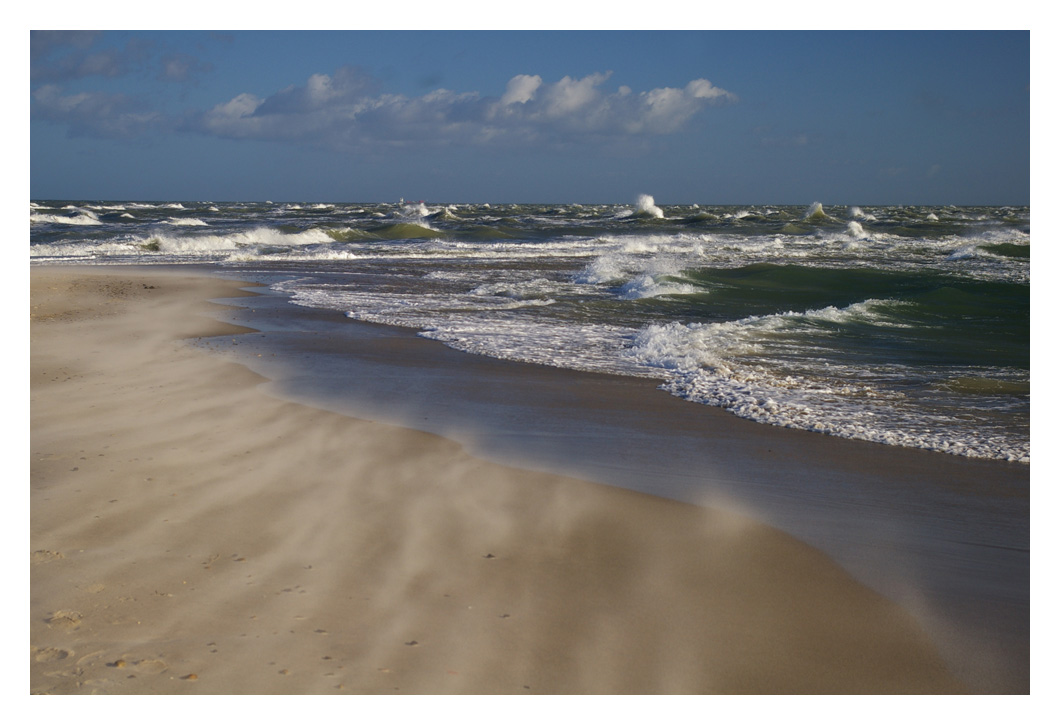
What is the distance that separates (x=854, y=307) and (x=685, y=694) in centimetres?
982

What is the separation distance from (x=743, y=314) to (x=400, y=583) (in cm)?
950

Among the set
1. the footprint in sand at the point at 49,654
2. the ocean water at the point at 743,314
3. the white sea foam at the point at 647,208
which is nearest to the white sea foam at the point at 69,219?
the ocean water at the point at 743,314

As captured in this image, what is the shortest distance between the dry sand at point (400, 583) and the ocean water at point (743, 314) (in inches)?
94.5

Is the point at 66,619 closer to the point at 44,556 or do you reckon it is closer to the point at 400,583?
the point at 44,556

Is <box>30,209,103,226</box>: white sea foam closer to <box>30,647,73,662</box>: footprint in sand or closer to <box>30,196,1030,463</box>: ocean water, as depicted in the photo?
<box>30,196,1030,463</box>: ocean water

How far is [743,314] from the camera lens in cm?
1166

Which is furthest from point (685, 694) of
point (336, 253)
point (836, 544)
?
point (336, 253)

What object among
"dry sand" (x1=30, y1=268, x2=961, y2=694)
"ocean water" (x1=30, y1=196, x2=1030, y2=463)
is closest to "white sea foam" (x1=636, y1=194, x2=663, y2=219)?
"ocean water" (x1=30, y1=196, x2=1030, y2=463)

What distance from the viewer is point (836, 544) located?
3564mm

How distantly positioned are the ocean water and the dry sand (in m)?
2.40

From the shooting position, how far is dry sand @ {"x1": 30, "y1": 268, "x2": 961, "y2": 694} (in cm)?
255

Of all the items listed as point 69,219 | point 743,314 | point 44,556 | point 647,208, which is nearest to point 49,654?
point 44,556

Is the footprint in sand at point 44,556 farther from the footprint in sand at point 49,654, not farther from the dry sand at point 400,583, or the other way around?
the footprint in sand at point 49,654

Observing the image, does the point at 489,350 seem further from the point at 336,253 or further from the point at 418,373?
the point at 336,253
